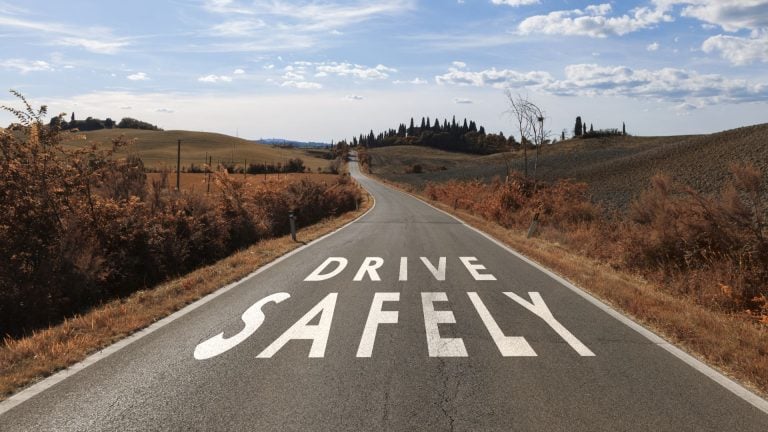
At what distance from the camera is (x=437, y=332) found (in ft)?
21.8

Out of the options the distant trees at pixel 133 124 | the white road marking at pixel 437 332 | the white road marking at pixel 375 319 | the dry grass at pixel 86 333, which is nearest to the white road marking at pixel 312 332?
the white road marking at pixel 375 319

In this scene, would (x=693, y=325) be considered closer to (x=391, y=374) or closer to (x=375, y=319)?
(x=375, y=319)

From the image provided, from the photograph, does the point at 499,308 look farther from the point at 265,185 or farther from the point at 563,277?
the point at 265,185

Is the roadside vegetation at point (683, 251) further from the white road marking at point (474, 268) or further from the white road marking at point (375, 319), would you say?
the white road marking at point (375, 319)

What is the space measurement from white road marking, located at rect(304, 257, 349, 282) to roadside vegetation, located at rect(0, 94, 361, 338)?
3731mm

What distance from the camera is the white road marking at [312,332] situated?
589 centimetres

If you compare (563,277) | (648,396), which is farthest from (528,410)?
(563,277)

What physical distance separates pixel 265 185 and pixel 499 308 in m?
19.5

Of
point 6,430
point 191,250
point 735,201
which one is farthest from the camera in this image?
point 191,250

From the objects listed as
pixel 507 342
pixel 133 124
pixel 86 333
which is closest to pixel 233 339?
pixel 86 333

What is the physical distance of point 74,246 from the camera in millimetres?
10727

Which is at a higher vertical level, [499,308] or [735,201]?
[735,201]

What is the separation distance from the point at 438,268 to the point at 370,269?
149 centimetres

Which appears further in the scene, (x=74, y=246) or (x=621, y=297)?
(x=74, y=246)
